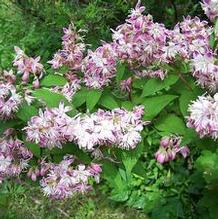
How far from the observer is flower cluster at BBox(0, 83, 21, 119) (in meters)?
1.79

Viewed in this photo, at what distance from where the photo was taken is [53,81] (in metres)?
2.01

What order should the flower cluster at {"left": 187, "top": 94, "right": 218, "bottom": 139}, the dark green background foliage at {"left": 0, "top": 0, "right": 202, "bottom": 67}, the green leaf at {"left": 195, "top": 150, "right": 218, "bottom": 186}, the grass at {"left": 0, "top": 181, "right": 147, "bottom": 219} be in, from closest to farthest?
the flower cluster at {"left": 187, "top": 94, "right": 218, "bottom": 139} → the green leaf at {"left": 195, "top": 150, "right": 218, "bottom": 186} → the grass at {"left": 0, "top": 181, "right": 147, "bottom": 219} → the dark green background foliage at {"left": 0, "top": 0, "right": 202, "bottom": 67}

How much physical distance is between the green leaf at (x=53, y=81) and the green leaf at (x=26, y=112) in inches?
6.8

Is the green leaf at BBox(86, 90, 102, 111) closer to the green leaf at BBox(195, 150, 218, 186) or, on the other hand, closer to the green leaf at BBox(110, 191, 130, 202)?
the green leaf at BBox(195, 150, 218, 186)

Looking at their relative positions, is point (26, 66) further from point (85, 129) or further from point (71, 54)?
point (85, 129)

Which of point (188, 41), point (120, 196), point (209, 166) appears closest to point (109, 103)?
point (188, 41)

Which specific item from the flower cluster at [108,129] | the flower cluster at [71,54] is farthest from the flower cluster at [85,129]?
the flower cluster at [71,54]

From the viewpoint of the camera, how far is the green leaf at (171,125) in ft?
6.04

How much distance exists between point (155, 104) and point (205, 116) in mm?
277

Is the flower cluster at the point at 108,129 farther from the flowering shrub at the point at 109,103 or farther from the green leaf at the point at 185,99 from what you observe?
the green leaf at the point at 185,99

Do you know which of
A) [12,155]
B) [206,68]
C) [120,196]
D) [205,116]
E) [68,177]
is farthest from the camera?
[120,196]

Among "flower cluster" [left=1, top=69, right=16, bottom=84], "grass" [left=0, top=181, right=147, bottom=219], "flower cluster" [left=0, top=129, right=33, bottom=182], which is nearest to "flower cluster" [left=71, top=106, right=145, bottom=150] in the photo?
"flower cluster" [left=0, top=129, right=33, bottom=182]

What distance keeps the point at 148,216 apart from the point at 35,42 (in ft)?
5.54

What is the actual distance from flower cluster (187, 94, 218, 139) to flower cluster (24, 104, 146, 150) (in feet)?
0.68
